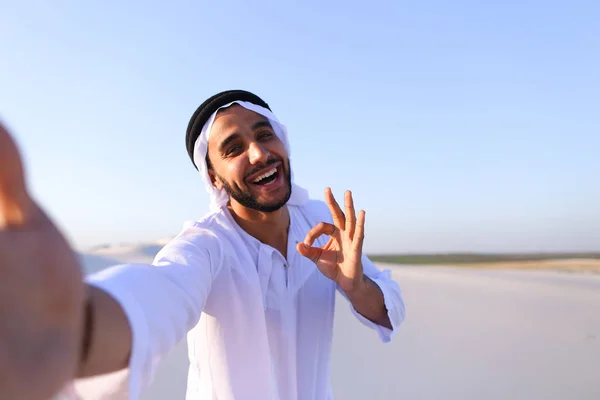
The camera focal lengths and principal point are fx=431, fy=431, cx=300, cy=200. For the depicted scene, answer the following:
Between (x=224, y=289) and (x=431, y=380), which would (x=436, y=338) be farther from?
(x=224, y=289)

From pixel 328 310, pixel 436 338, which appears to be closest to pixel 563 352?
pixel 436 338

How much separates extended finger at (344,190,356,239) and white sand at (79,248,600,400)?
3.29 metres

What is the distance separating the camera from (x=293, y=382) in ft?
5.67

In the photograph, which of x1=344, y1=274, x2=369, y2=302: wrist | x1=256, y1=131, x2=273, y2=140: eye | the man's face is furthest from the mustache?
x1=344, y1=274, x2=369, y2=302: wrist

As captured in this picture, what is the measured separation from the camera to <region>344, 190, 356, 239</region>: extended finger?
5.40 feet

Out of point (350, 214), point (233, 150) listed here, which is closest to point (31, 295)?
point (350, 214)

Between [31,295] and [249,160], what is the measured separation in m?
1.42

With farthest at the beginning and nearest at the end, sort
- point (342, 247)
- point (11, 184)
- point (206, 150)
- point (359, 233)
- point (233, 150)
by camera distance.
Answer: point (206, 150) < point (233, 150) < point (342, 247) < point (359, 233) < point (11, 184)

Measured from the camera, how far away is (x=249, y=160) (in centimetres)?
199

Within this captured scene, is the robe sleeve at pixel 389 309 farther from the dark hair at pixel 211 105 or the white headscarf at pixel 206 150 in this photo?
the dark hair at pixel 211 105

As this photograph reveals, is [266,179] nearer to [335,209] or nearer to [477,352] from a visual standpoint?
[335,209]

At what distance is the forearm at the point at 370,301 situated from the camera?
1730 mm

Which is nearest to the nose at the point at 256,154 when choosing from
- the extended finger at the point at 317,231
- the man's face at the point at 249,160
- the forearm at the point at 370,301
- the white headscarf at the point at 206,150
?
the man's face at the point at 249,160

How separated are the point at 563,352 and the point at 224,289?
16.3 ft
